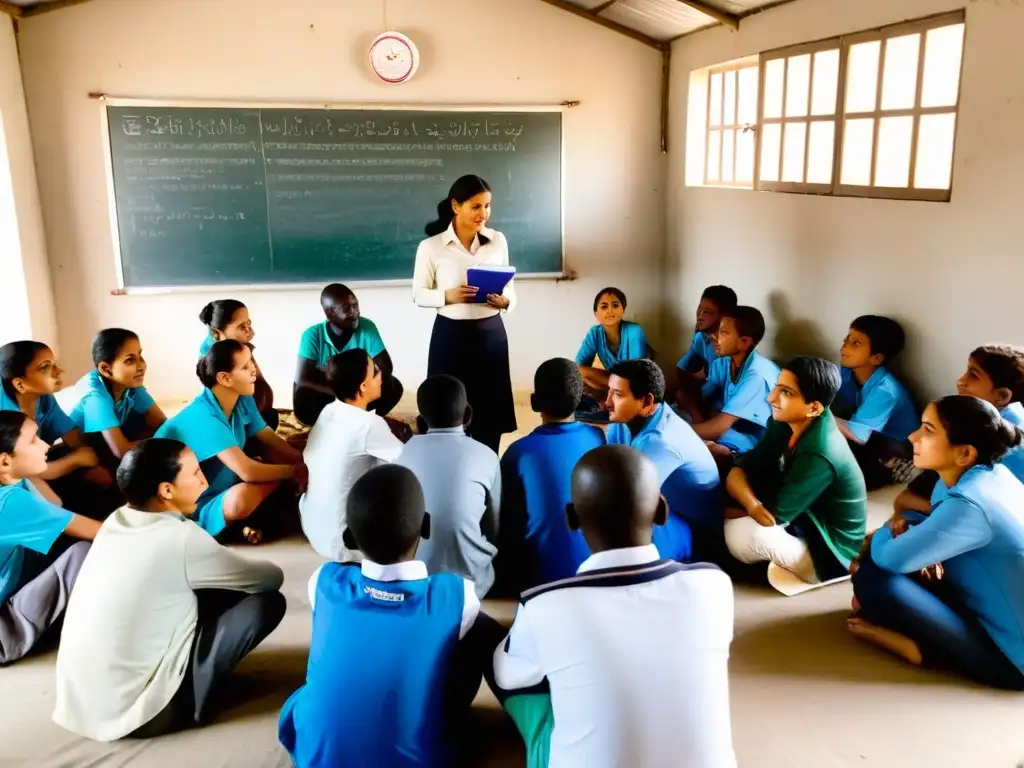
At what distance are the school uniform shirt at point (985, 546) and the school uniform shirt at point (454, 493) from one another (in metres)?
1.11

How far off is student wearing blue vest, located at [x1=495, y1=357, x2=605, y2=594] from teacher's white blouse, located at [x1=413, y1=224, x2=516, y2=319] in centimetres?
101

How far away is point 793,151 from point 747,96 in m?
0.65

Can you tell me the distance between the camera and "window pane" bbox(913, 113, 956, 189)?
3.34 meters

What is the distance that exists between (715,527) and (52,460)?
230 centimetres

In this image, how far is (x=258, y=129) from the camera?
4.90 metres

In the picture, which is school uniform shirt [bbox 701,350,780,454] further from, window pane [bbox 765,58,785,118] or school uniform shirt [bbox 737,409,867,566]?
window pane [bbox 765,58,785,118]

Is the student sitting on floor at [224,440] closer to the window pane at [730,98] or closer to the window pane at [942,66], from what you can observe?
the window pane at [942,66]

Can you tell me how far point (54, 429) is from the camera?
3.02m

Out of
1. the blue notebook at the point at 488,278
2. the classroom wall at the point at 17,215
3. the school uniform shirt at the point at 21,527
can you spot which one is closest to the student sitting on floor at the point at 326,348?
the blue notebook at the point at 488,278

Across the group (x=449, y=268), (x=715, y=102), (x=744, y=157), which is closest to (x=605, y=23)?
(x=715, y=102)

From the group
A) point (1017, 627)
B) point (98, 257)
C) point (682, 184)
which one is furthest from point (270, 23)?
point (1017, 627)

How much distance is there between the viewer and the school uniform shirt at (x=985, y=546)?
2.05 metres

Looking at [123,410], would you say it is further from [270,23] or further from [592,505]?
[270,23]

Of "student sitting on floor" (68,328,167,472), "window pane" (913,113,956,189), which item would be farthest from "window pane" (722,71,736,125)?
"student sitting on floor" (68,328,167,472)
